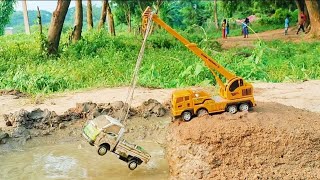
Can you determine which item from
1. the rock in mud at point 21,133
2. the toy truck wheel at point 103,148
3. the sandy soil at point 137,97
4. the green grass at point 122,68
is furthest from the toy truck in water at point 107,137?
the green grass at point 122,68

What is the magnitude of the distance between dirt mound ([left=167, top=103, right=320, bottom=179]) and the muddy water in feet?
3.36

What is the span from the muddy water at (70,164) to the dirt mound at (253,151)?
102cm

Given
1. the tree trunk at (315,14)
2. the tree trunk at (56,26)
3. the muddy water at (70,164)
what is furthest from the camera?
the tree trunk at (315,14)

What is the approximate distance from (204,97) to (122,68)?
821 cm

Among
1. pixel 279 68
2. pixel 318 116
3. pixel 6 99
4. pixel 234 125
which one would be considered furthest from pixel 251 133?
pixel 279 68

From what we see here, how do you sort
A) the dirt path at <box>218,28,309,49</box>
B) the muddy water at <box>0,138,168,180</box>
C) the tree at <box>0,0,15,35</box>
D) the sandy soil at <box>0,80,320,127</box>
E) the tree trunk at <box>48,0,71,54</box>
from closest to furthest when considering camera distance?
the muddy water at <box>0,138,168,180</box>
the sandy soil at <box>0,80,320,127</box>
the tree trunk at <box>48,0,71,54</box>
the dirt path at <box>218,28,309,49</box>
the tree at <box>0,0,15,35</box>

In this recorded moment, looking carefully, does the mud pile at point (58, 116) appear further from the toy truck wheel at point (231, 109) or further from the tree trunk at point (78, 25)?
the tree trunk at point (78, 25)

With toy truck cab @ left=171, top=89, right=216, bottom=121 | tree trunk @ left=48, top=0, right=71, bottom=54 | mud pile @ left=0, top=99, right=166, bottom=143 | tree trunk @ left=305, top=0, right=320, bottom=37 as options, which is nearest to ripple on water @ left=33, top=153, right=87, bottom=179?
mud pile @ left=0, top=99, right=166, bottom=143

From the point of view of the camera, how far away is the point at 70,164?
7527 millimetres

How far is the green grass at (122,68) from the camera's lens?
12664 mm

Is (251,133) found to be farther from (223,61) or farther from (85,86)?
(223,61)

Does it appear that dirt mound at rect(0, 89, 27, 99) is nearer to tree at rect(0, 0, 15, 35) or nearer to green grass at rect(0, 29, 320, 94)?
green grass at rect(0, 29, 320, 94)

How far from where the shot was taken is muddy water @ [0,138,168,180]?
6.93m

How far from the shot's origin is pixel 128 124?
9.16 meters
